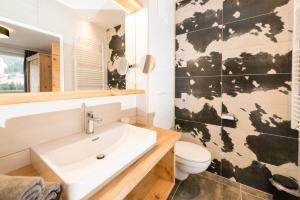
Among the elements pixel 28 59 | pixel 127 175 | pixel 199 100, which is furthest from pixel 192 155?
pixel 28 59

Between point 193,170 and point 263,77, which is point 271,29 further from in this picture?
point 193,170

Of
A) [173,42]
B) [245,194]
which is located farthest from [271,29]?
[245,194]

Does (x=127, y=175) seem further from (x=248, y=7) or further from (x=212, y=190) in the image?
(x=248, y=7)

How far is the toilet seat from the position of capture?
1.39 meters

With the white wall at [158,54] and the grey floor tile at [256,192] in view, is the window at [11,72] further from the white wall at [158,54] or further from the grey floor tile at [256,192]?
the grey floor tile at [256,192]

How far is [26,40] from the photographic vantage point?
0.78 m

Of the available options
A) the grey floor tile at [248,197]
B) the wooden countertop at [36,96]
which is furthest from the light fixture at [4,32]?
the grey floor tile at [248,197]

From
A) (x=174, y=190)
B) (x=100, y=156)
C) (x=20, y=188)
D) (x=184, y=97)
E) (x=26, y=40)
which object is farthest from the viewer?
(x=184, y=97)

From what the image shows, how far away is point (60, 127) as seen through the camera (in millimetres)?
916

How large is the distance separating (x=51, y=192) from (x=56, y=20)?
93cm

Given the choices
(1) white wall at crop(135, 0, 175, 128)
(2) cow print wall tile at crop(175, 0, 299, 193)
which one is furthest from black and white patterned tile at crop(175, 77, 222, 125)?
(1) white wall at crop(135, 0, 175, 128)

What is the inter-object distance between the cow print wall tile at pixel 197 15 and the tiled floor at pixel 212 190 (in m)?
1.85

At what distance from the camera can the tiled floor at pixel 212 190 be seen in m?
1.48

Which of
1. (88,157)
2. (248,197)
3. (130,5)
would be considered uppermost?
(130,5)
